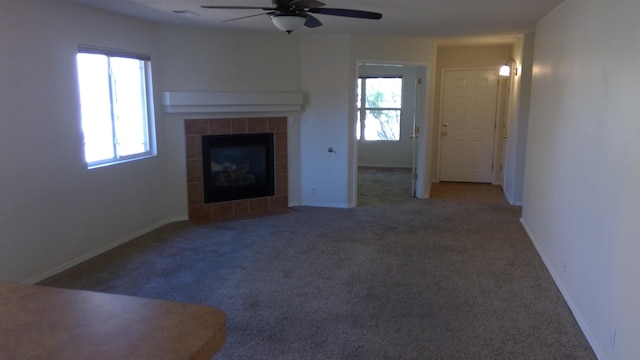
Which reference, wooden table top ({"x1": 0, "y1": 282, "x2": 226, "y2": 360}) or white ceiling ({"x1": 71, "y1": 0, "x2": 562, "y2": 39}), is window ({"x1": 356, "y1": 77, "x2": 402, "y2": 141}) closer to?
white ceiling ({"x1": 71, "y1": 0, "x2": 562, "y2": 39})

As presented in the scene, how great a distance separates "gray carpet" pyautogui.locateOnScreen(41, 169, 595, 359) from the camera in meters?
2.97

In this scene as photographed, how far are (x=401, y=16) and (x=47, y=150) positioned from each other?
3498 mm

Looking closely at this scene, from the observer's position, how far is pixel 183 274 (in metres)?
4.12

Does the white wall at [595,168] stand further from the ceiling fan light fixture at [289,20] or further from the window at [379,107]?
the window at [379,107]

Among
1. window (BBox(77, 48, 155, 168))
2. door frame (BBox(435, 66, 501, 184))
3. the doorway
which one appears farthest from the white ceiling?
the doorway

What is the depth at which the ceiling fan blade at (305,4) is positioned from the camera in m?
3.16

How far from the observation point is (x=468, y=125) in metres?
8.34

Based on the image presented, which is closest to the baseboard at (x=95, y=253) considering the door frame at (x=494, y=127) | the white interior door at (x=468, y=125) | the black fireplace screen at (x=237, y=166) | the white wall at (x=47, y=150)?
the white wall at (x=47, y=150)

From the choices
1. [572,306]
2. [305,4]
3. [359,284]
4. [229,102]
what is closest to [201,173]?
[229,102]

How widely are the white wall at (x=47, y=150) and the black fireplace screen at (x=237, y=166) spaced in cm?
131

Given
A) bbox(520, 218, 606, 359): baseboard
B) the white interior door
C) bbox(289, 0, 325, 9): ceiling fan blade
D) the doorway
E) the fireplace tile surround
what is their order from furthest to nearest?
the doorway
the white interior door
the fireplace tile surround
bbox(289, 0, 325, 9): ceiling fan blade
bbox(520, 218, 606, 359): baseboard

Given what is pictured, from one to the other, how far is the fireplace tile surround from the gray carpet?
1.38 feet

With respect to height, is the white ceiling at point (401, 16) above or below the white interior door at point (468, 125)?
above

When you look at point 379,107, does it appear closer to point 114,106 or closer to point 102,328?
point 114,106
